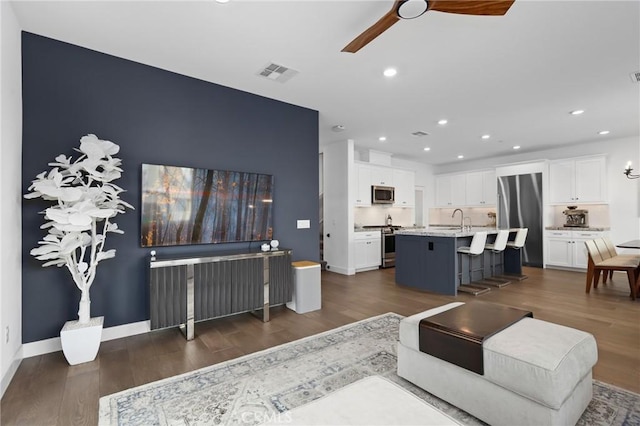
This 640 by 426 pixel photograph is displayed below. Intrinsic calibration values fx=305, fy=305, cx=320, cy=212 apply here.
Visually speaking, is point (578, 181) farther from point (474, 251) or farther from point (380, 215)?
point (380, 215)

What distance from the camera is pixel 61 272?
2.86 metres

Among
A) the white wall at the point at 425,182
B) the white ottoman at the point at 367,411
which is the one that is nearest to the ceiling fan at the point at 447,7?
the white ottoman at the point at 367,411

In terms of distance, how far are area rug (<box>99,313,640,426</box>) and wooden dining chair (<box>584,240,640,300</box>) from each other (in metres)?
3.33

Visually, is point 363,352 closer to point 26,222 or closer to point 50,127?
point 26,222

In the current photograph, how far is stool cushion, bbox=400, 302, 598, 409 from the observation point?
153cm

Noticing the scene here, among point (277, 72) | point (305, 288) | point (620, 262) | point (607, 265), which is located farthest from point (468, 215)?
point (277, 72)

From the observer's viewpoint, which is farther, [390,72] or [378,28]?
[390,72]

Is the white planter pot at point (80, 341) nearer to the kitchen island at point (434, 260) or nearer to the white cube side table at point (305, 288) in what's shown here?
the white cube side table at point (305, 288)

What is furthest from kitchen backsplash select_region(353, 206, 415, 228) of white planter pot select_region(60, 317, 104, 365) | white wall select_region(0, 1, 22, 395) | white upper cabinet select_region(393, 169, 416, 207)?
white wall select_region(0, 1, 22, 395)

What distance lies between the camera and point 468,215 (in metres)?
9.29

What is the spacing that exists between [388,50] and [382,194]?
4.59 meters

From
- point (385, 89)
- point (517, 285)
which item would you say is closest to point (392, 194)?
point (517, 285)

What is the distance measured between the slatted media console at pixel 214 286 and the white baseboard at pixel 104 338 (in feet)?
1.35

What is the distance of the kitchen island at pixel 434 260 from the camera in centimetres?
477
